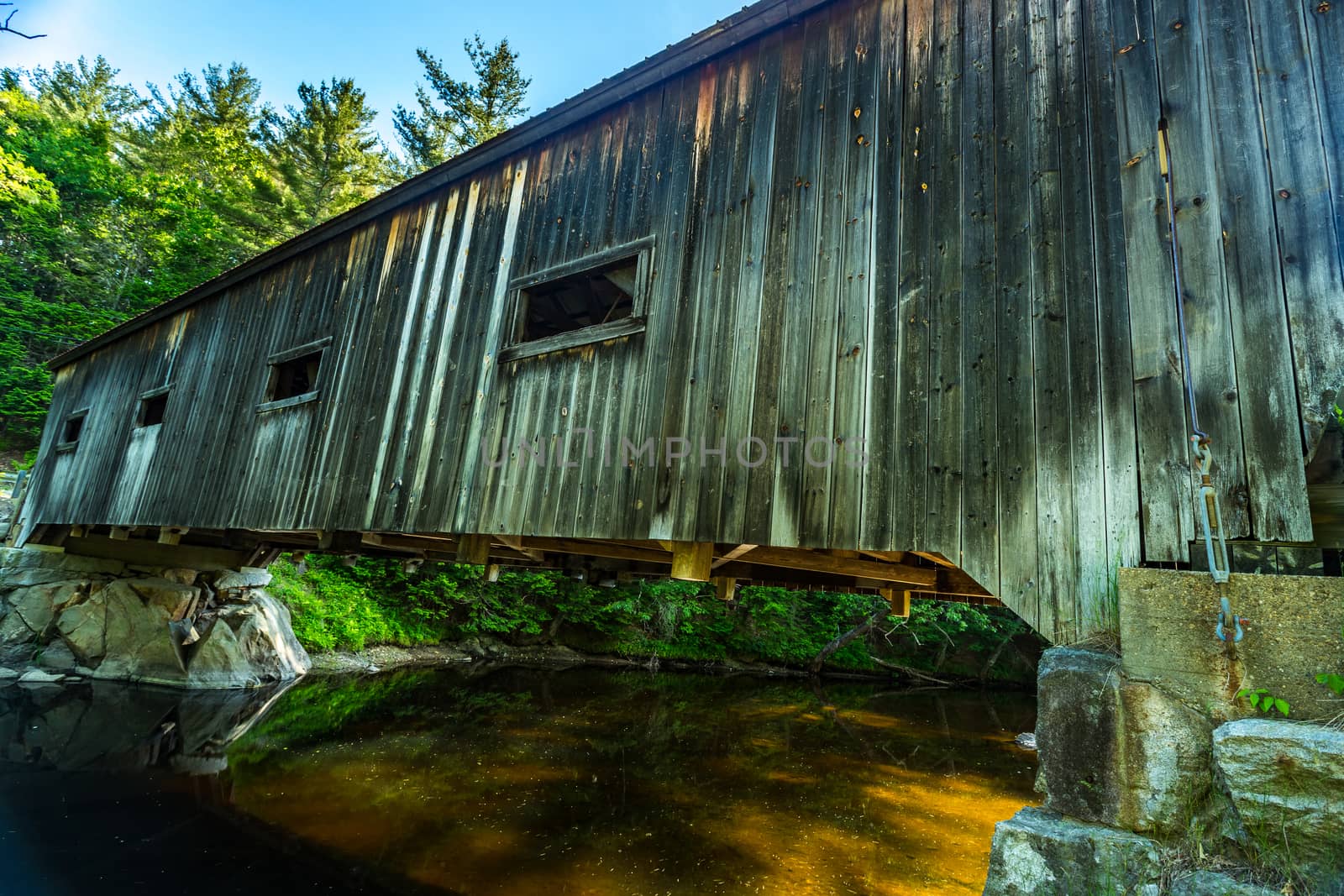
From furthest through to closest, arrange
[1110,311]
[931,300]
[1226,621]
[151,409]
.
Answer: [151,409] → [931,300] → [1110,311] → [1226,621]

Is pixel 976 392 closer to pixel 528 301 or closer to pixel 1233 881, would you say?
pixel 1233 881

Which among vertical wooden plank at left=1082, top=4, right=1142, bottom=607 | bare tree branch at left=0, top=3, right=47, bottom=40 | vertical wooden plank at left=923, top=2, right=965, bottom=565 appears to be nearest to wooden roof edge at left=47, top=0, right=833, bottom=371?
vertical wooden plank at left=923, top=2, right=965, bottom=565

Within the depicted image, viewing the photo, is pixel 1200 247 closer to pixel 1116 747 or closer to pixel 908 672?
pixel 1116 747

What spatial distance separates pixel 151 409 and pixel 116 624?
3.77 metres

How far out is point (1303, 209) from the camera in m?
2.11

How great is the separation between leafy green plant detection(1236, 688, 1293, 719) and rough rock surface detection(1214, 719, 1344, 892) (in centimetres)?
3

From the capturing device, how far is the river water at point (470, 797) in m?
4.39

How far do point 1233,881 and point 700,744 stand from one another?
765 cm

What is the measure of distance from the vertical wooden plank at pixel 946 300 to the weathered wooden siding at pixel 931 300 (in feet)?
0.04

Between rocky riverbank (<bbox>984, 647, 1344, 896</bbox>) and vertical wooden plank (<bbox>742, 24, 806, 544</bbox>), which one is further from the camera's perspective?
vertical wooden plank (<bbox>742, 24, 806, 544</bbox>)

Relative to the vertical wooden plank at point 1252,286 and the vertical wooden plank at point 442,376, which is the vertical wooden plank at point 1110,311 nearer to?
the vertical wooden plank at point 1252,286

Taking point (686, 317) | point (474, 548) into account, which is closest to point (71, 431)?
point (474, 548)

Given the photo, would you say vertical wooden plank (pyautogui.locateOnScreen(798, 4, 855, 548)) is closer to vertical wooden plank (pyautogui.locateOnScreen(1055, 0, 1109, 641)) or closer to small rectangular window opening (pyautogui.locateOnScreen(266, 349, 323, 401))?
vertical wooden plank (pyautogui.locateOnScreen(1055, 0, 1109, 641))

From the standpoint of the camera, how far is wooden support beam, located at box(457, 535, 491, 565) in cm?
488
